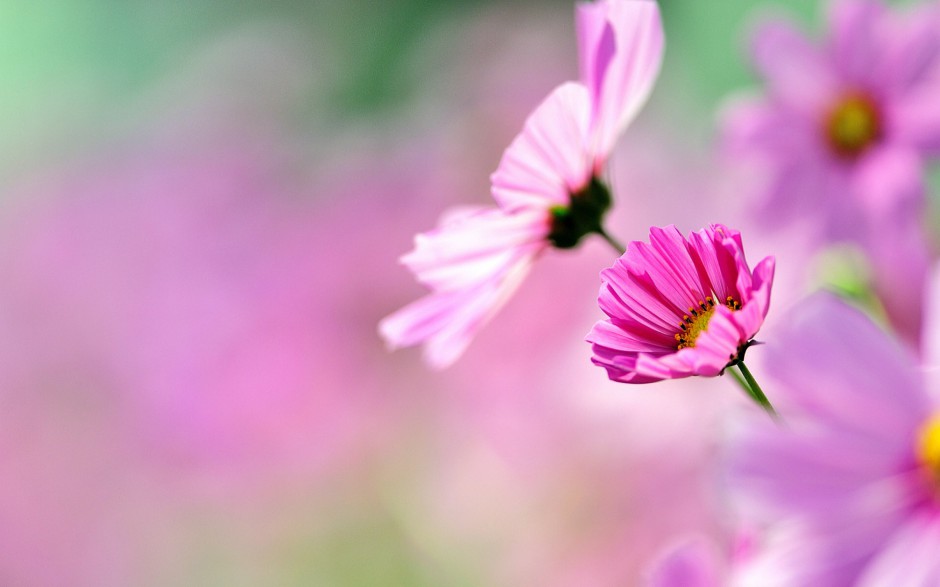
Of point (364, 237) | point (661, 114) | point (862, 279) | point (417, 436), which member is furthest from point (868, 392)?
point (661, 114)

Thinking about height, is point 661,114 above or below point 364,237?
above

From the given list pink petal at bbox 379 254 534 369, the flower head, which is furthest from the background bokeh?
pink petal at bbox 379 254 534 369

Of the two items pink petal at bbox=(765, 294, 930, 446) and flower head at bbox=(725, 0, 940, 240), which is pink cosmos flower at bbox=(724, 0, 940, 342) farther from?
pink petal at bbox=(765, 294, 930, 446)

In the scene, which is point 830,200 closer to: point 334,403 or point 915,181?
point 915,181

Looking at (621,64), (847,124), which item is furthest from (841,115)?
(621,64)

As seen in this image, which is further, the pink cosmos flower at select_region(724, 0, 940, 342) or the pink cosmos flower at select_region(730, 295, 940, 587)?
the pink cosmos flower at select_region(724, 0, 940, 342)

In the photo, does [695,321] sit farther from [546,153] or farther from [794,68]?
[794,68]

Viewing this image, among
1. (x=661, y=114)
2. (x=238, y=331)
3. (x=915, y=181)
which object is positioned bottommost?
(x=915, y=181)
